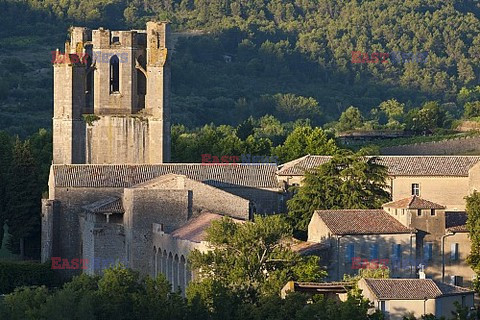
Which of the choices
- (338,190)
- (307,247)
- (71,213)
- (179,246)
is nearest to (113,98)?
(71,213)

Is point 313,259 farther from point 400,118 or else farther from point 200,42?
point 200,42

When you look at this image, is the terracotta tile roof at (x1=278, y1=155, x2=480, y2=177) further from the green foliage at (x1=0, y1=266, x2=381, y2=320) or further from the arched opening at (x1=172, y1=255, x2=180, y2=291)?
the green foliage at (x1=0, y1=266, x2=381, y2=320)

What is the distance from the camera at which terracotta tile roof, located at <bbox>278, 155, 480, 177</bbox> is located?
64.1 meters

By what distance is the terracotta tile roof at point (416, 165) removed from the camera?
6412cm

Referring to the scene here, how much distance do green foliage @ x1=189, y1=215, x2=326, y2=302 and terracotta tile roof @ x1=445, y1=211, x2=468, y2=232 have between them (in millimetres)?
6399

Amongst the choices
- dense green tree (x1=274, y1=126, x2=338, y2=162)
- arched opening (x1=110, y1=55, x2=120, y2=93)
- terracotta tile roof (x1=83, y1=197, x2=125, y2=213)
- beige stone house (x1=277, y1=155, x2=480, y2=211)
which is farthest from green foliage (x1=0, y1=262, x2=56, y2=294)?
dense green tree (x1=274, y1=126, x2=338, y2=162)

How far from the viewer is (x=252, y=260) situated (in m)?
52.8

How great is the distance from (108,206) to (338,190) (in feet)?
23.0

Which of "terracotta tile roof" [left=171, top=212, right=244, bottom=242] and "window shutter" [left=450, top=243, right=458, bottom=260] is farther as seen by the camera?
"window shutter" [left=450, top=243, right=458, bottom=260]

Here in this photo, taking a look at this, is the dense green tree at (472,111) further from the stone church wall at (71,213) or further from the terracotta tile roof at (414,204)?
the terracotta tile roof at (414,204)

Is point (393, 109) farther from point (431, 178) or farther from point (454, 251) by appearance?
point (454, 251)

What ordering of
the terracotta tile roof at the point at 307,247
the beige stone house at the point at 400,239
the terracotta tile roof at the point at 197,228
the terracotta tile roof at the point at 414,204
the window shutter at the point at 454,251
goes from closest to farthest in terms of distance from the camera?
the terracotta tile roof at the point at 307,247
the beige stone house at the point at 400,239
the terracotta tile roof at the point at 197,228
the terracotta tile roof at the point at 414,204
the window shutter at the point at 454,251

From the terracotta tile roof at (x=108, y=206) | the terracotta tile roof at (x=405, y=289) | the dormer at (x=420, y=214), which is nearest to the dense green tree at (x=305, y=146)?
the terracotta tile roof at (x=108, y=206)

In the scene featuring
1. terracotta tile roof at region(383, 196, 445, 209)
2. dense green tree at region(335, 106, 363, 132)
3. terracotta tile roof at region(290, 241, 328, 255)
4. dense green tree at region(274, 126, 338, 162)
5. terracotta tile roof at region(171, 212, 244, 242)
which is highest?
dense green tree at region(335, 106, 363, 132)
